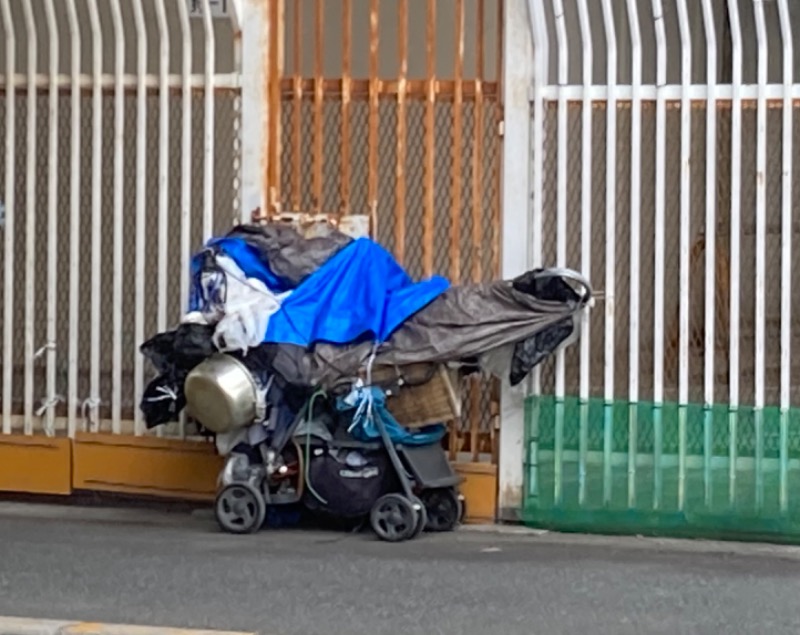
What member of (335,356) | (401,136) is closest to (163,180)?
(401,136)

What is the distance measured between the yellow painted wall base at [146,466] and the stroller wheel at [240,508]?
728 mm

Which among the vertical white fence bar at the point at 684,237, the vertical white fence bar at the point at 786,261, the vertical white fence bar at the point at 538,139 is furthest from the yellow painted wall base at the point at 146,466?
the vertical white fence bar at the point at 786,261

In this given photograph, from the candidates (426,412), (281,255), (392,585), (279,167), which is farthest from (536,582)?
(279,167)

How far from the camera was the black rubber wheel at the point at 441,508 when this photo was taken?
9258 millimetres

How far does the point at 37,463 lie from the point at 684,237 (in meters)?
4.15

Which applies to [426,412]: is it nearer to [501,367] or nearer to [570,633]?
[501,367]

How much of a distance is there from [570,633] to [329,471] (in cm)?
243

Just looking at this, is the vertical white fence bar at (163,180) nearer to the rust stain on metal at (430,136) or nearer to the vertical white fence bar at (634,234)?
the rust stain on metal at (430,136)

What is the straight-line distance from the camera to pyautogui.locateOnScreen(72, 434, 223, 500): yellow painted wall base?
991 centimetres

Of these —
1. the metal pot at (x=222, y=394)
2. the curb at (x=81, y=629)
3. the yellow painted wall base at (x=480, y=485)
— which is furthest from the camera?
the yellow painted wall base at (x=480, y=485)

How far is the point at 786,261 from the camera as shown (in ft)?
29.7

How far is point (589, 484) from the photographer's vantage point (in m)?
9.37

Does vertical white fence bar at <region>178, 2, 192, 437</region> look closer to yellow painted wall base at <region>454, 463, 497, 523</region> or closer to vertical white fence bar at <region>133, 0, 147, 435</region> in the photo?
vertical white fence bar at <region>133, 0, 147, 435</region>

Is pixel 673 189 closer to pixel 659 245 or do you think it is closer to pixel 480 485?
pixel 659 245
